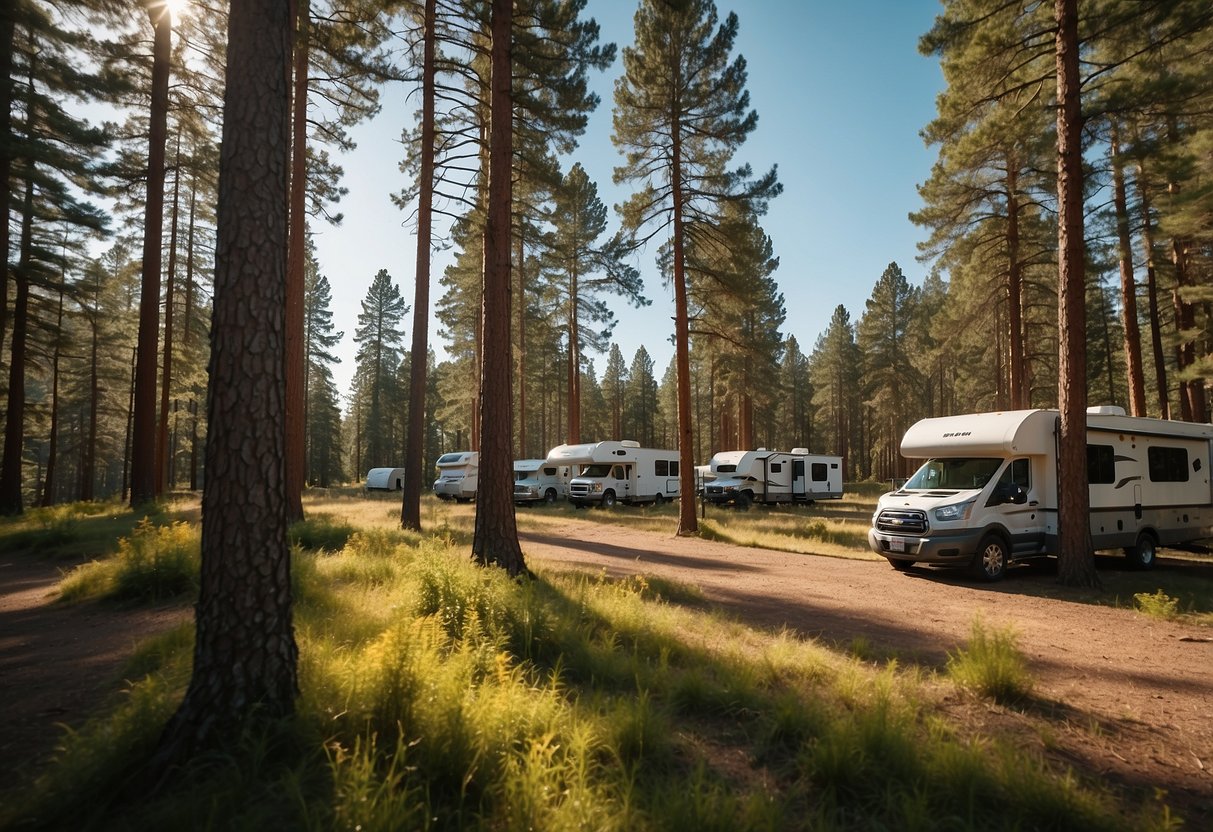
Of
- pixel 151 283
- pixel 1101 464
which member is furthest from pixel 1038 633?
pixel 151 283

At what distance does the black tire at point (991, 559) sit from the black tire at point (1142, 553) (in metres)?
3.58

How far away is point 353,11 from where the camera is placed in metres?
10.2

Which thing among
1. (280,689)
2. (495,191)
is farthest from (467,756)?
(495,191)

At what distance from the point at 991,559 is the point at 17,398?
24431mm

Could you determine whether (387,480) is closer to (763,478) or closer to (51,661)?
(763,478)

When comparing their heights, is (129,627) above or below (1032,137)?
below

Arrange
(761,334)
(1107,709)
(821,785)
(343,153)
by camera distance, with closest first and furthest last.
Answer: (821,785) < (1107,709) < (343,153) < (761,334)

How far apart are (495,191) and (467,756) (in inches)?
283

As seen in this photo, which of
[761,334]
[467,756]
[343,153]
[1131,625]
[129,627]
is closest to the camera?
[467,756]

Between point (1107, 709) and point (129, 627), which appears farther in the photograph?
point (129, 627)

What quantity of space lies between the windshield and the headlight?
2.00 feet

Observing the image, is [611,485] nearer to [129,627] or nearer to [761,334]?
[761,334]

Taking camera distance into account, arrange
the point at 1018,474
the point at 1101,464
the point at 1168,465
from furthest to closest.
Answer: the point at 1168,465 < the point at 1101,464 < the point at 1018,474

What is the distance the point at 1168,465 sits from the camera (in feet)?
38.7
